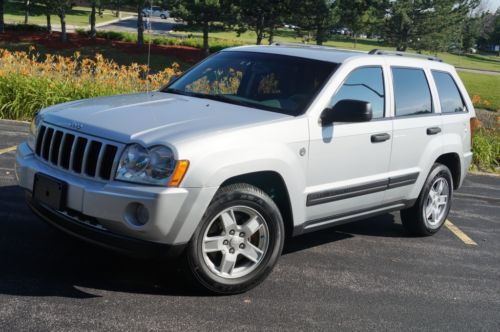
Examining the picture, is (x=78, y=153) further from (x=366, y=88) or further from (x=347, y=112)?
(x=366, y=88)

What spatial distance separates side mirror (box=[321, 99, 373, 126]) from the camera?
15.5ft

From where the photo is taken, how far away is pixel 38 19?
224 feet

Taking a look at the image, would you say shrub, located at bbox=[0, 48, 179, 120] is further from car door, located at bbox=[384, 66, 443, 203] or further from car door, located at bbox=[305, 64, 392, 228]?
car door, located at bbox=[305, 64, 392, 228]

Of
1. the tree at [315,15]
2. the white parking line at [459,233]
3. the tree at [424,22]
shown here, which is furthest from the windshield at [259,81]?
the tree at [424,22]

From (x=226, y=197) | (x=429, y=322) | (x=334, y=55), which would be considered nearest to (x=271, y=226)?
(x=226, y=197)

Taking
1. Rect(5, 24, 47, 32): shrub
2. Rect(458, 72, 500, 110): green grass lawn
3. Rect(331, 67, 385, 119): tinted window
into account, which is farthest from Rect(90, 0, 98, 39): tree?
Rect(331, 67, 385, 119): tinted window

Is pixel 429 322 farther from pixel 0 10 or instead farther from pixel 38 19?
pixel 38 19

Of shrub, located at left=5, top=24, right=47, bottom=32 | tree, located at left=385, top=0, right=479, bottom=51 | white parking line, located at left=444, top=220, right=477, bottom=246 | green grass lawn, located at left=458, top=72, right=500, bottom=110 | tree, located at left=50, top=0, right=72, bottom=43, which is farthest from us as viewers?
shrub, located at left=5, top=24, right=47, bottom=32

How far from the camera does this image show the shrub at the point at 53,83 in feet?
38.0

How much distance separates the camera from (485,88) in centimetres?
3406

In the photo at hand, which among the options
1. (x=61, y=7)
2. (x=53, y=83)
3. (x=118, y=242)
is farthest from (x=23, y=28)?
(x=118, y=242)

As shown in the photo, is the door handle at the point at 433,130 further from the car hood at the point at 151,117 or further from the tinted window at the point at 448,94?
the car hood at the point at 151,117

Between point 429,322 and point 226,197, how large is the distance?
172 cm

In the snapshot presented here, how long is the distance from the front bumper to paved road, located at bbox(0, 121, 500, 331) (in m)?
0.45
